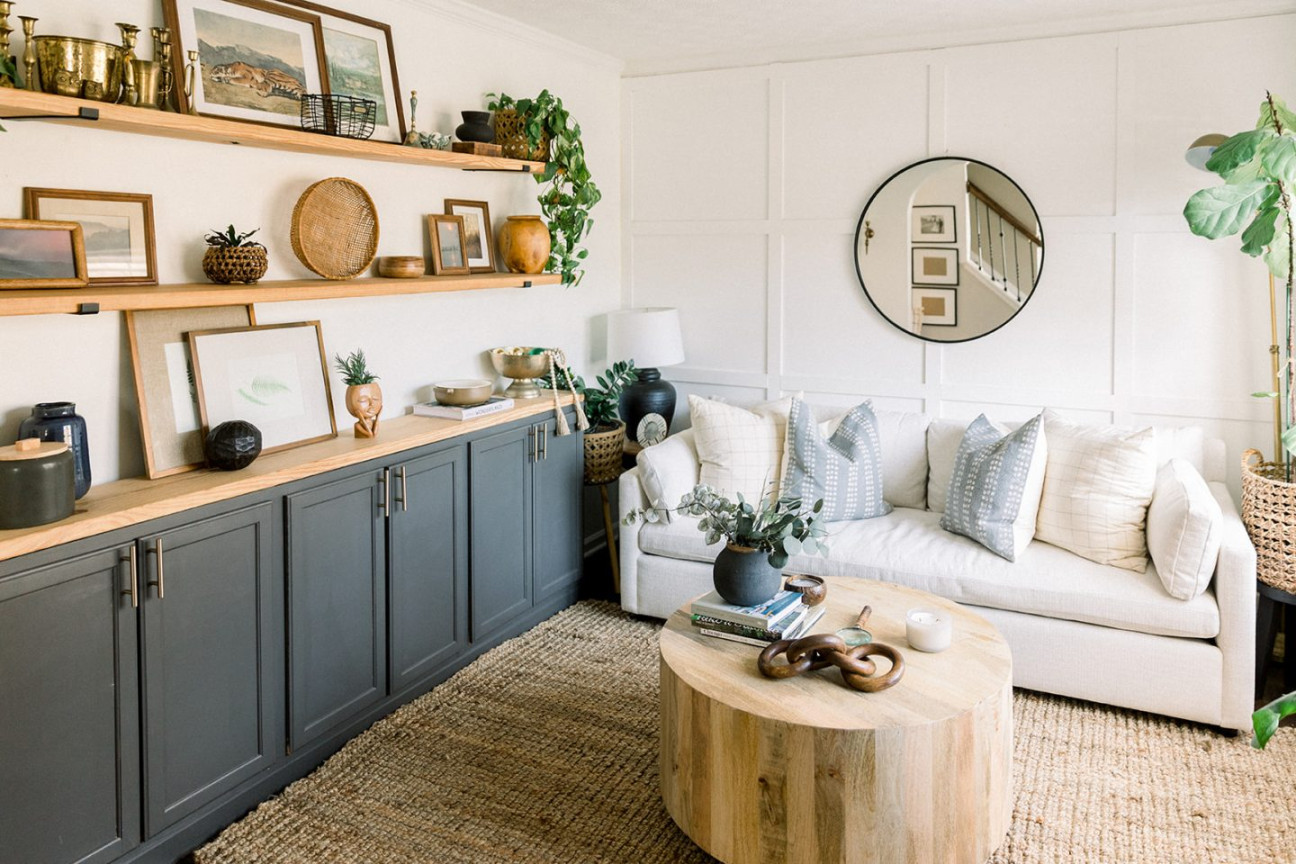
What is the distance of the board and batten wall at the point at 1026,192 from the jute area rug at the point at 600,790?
1.44 meters

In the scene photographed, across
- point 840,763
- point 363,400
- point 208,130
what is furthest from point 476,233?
point 840,763

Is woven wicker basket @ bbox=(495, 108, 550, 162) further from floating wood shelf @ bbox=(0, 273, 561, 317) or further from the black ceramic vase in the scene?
the black ceramic vase

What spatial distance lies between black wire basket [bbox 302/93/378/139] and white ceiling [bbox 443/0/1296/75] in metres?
0.91

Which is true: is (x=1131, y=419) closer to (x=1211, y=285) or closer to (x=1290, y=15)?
(x=1211, y=285)

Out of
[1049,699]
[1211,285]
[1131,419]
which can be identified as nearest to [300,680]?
[1049,699]

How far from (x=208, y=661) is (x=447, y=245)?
1881 millimetres

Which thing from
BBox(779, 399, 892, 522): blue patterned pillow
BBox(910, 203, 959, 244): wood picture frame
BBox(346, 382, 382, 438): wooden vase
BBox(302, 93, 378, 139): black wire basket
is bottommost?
BBox(779, 399, 892, 522): blue patterned pillow

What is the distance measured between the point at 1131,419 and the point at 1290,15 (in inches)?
61.5

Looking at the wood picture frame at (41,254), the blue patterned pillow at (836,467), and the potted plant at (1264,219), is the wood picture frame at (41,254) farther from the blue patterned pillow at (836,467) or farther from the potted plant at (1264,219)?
the potted plant at (1264,219)

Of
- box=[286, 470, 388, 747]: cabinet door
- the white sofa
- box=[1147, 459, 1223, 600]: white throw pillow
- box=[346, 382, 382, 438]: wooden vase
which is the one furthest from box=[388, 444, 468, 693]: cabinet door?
box=[1147, 459, 1223, 600]: white throw pillow

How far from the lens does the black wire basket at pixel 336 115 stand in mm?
3107

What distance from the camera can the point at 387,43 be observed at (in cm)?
349

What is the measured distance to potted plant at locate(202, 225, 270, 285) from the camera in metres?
2.82

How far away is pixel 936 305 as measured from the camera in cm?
437
